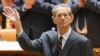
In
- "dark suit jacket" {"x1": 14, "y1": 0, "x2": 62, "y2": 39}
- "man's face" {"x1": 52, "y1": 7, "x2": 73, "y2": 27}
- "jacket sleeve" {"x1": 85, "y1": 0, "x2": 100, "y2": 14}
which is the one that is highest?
"man's face" {"x1": 52, "y1": 7, "x2": 73, "y2": 27}

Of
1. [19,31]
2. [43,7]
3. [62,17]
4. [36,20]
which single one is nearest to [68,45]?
[62,17]

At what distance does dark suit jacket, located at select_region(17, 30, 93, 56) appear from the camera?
85.3 inches

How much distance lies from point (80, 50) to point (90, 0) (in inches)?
45.8

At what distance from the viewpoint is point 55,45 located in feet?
7.43

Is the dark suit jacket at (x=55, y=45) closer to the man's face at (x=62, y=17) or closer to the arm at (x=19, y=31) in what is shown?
the arm at (x=19, y=31)

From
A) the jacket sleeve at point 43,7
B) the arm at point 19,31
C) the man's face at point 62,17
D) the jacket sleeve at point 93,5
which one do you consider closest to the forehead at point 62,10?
the man's face at point 62,17

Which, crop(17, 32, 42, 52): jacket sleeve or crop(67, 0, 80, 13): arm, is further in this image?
crop(67, 0, 80, 13): arm

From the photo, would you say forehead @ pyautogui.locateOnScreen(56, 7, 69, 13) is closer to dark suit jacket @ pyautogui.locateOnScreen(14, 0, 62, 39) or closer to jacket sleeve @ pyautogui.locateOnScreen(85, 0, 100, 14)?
jacket sleeve @ pyautogui.locateOnScreen(85, 0, 100, 14)

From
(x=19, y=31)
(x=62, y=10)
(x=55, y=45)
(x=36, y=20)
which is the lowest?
(x=36, y=20)

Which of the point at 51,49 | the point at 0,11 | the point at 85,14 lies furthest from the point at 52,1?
the point at 51,49

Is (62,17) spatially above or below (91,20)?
above

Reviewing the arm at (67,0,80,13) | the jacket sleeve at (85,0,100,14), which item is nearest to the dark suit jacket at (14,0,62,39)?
the arm at (67,0,80,13)

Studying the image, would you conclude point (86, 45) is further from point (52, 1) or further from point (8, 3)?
point (8, 3)

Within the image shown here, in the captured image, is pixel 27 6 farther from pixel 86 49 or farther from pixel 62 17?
pixel 86 49
